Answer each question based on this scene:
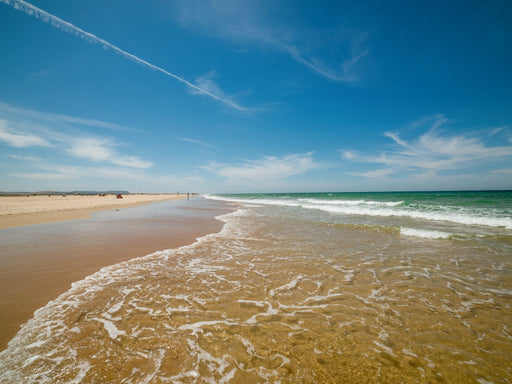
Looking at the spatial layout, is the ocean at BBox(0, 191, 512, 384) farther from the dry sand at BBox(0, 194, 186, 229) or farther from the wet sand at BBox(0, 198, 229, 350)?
the dry sand at BBox(0, 194, 186, 229)

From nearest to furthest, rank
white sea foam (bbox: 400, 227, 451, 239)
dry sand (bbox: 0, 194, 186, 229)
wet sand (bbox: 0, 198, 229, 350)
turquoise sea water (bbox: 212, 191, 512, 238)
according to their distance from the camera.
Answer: wet sand (bbox: 0, 198, 229, 350)
white sea foam (bbox: 400, 227, 451, 239)
turquoise sea water (bbox: 212, 191, 512, 238)
dry sand (bbox: 0, 194, 186, 229)

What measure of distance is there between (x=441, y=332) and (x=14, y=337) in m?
6.79

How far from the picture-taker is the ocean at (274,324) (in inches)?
110

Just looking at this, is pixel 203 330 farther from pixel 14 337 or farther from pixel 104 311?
pixel 14 337

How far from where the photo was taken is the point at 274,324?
3.81 m

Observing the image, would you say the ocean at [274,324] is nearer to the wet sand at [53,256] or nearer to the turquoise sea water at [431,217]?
the wet sand at [53,256]

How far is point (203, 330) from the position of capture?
11.8 feet

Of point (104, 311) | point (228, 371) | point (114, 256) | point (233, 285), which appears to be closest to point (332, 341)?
point (228, 371)

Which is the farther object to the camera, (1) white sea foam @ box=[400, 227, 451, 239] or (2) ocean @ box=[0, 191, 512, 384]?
(1) white sea foam @ box=[400, 227, 451, 239]

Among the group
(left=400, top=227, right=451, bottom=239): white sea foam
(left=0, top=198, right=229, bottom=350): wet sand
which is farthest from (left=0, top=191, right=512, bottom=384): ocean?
(left=400, top=227, right=451, bottom=239): white sea foam

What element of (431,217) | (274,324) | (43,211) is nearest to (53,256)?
(274,324)

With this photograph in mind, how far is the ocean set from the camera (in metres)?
2.79

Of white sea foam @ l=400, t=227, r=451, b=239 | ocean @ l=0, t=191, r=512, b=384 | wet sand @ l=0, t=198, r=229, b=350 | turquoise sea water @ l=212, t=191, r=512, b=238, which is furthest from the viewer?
turquoise sea water @ l=212, t=191, r=512, b=238

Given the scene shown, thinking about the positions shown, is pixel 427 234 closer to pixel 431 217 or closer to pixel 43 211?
pixel 431 217
